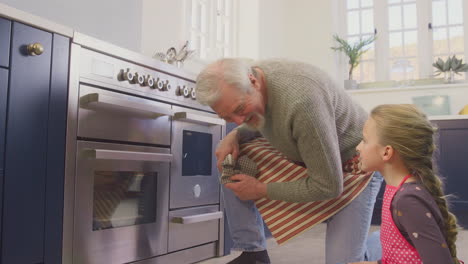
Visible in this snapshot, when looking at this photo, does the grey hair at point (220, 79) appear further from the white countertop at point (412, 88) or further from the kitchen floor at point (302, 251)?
the white countertop at point (412, 88)

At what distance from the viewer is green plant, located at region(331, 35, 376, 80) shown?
4379 millimetres

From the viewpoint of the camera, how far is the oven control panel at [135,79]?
5.23ft

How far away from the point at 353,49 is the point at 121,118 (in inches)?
124

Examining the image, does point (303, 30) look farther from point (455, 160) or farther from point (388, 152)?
point (388, 152)

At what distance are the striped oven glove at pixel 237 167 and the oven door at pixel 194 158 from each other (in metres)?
0.36

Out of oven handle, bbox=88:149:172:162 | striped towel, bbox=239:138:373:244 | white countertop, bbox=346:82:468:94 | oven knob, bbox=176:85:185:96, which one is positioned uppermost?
white countertop, bbox=346:82:468:94

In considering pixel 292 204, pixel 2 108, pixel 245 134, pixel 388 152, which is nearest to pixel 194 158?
pixel 245 134

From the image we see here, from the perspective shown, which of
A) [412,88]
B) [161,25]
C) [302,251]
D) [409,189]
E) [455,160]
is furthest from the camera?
[412,88]

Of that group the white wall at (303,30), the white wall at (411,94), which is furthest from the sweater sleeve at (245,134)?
the white wall at (303,30)

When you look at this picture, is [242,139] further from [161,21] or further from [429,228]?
[161,21]

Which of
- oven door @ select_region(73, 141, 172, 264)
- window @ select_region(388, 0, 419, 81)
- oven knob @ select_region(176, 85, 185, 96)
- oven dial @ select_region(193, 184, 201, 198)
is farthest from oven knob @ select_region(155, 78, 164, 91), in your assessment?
window @ select_region(388, 0, 419, 81)

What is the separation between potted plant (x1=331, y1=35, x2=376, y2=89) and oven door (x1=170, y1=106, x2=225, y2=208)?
2.46 meters

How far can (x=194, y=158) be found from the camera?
2.12 metres

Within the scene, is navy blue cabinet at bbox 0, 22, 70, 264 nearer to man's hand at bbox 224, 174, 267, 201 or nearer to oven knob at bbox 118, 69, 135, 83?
oven knob at bbox 118, 69, 135, 83
